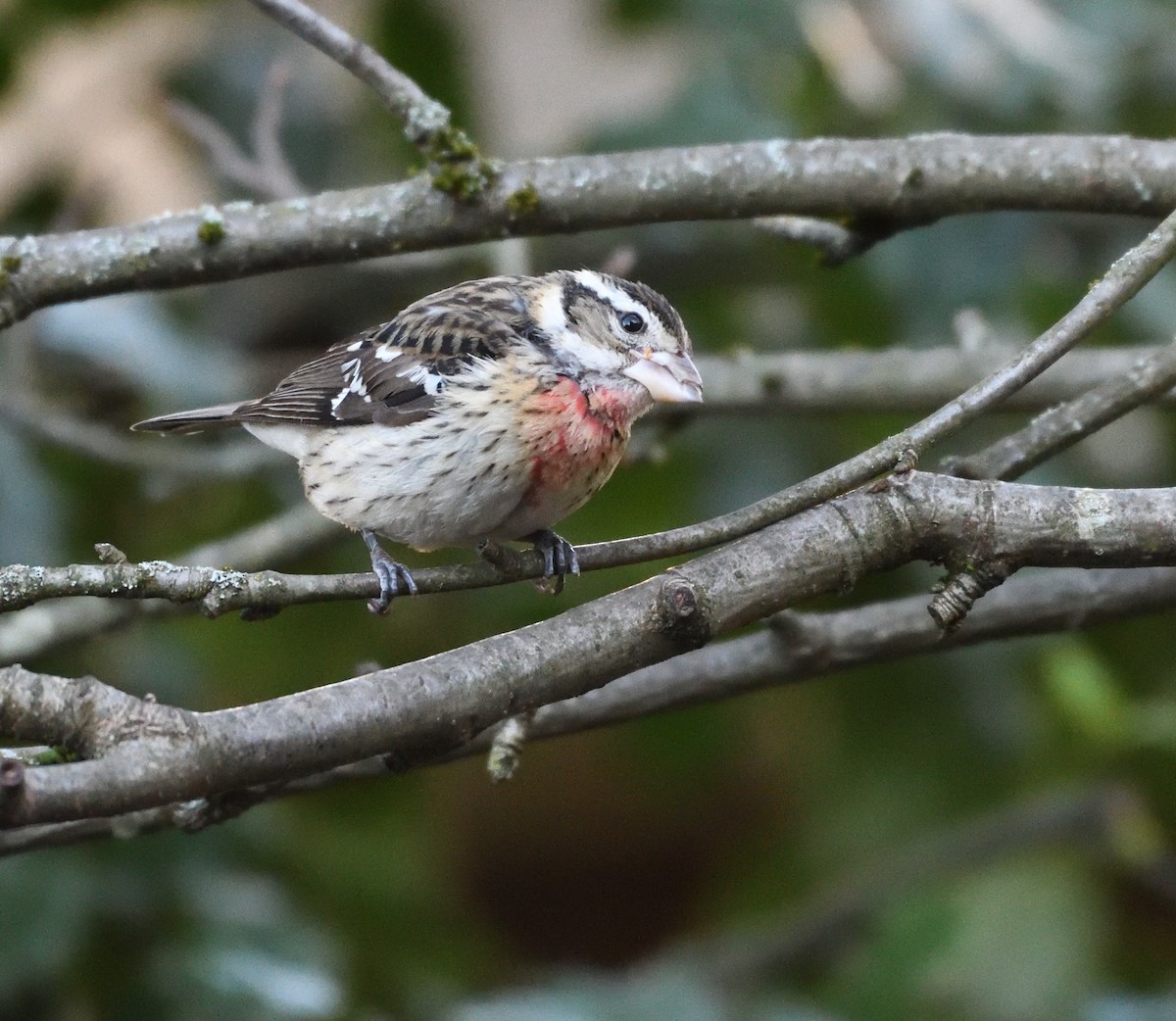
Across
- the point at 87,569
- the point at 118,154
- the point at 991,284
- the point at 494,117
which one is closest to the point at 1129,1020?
the point at 991,284

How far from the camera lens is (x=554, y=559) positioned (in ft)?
9.24

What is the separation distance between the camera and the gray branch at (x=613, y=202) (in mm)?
2713

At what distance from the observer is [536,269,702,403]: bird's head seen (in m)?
3.20

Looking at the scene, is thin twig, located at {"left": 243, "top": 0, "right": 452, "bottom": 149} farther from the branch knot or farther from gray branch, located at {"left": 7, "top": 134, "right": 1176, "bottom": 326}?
the branch knot

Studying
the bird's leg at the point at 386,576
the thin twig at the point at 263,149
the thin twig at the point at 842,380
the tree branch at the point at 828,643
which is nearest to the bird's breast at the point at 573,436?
the bird's leg at the point at 386,576

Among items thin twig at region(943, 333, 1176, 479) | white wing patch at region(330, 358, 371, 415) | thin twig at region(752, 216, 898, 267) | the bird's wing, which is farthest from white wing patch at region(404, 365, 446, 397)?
thin twig at region(943, 333, 1176, 479)

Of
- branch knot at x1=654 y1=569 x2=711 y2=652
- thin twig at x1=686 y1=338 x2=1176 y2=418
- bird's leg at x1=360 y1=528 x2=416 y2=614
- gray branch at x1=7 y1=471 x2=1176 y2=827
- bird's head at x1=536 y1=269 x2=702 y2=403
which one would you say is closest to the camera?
gray branch at x1=7 y1=471 x2=1176 y2=827

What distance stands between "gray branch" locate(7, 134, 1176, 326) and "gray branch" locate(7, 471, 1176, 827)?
83cm

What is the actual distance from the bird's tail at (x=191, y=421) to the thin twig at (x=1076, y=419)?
1660 millimetres

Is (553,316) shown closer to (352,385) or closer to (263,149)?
(352,385)

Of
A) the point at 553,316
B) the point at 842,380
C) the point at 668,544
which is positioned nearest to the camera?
the point at 668,544

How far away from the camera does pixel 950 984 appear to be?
3977 mm

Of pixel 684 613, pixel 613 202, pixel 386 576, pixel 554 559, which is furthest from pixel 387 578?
pixel 613 202

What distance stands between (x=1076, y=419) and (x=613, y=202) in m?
0.91
